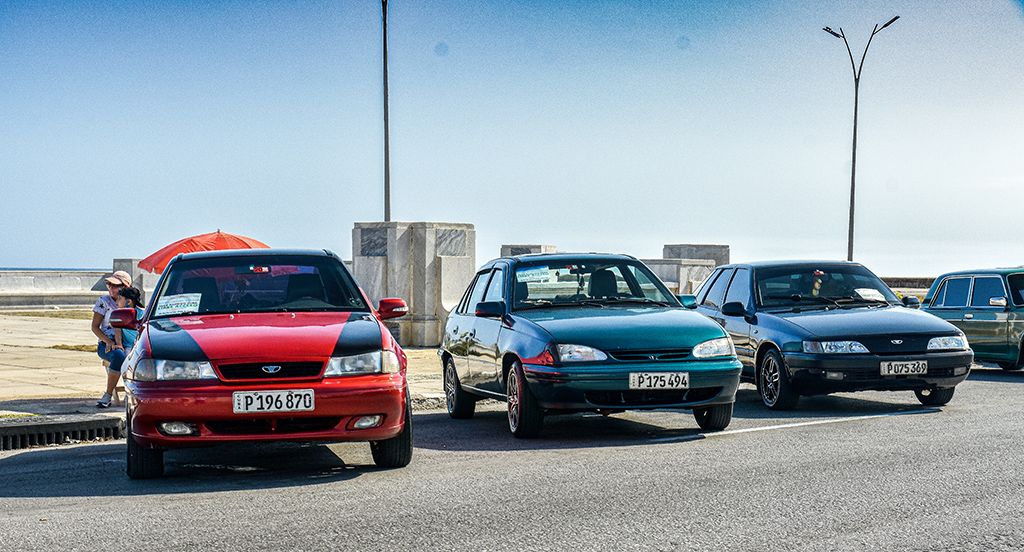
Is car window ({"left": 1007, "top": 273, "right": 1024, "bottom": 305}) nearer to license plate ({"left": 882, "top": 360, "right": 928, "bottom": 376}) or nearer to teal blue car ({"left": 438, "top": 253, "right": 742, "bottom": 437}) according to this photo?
license plate ({"left": 882, "top": 360, "right": 928, "bottom": 376})

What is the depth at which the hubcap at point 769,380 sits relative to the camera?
438 inches

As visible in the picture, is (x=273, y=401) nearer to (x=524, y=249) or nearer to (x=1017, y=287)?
(x=1017, y=287)

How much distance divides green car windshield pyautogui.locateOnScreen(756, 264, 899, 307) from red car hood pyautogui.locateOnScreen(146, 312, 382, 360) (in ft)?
19.1

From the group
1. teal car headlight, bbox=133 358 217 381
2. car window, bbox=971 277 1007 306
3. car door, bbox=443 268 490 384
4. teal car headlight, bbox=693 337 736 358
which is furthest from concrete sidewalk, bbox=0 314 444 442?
car window, bbox=971 277 1007 306

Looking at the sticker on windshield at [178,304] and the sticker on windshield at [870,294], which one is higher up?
the sticker on windshield at [178,304]

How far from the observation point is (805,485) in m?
6.64

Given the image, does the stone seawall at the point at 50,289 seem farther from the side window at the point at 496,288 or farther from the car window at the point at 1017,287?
the car window at the point at 1017,287

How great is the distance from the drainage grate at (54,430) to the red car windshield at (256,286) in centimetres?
196

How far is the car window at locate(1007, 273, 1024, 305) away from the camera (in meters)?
15.4

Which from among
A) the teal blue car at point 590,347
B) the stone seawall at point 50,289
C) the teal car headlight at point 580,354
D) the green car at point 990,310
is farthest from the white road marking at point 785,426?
the stone seawall at point 50,289

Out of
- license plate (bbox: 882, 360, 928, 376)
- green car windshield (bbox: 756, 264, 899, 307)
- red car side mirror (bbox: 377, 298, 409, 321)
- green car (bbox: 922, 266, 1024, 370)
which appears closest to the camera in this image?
red car side mirror (bbox: 377, 298, 409, 321)

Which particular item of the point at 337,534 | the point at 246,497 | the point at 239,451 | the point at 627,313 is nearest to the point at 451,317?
the point at 627,313

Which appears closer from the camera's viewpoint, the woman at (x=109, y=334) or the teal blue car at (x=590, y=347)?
the teal blue car at (x=590, y=347)

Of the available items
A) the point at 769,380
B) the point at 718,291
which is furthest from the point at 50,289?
the point at 769,380
